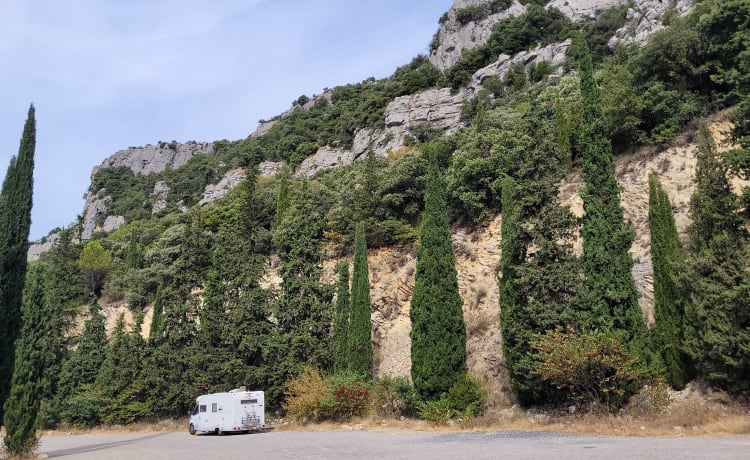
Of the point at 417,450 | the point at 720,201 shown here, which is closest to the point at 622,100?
the point at 720,201

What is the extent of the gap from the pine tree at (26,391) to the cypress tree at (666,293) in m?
20.4

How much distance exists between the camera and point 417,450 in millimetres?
12344

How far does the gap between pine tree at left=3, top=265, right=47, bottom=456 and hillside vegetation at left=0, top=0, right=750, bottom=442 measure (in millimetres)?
2207

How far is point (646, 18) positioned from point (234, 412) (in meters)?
47.7

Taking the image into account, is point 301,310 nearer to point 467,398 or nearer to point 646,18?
point 467,398

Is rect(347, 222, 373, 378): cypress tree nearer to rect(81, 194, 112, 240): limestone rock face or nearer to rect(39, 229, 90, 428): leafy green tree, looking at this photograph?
rect(39, 229, 90, 428): leafy green tree

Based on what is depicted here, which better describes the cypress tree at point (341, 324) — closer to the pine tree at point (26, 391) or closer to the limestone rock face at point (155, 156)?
the pine tree at point (26, 391)

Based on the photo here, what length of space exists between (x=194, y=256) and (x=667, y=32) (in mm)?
30657

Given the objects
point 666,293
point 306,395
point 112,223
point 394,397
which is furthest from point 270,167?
point 666,293

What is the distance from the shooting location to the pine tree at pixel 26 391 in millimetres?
15906

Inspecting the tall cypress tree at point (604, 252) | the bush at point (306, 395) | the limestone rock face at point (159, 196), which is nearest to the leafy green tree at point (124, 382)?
the bush at point (306, 395)

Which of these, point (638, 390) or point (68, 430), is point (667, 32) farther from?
point (68, 430)

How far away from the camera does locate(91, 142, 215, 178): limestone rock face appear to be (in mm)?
117938

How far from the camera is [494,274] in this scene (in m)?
26.8
